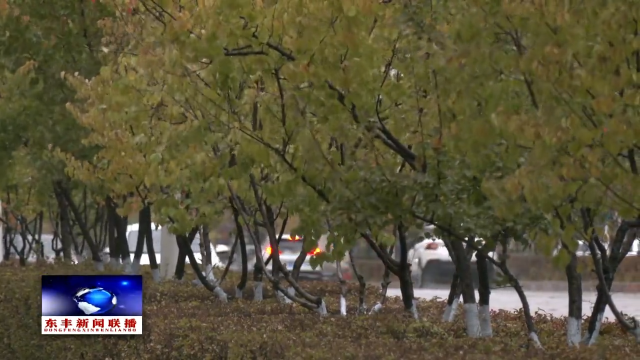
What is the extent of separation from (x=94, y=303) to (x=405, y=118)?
276 centimetres

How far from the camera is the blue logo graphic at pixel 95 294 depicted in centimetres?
780

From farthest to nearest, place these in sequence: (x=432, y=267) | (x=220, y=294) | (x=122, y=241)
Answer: (x=432, y=267) < (x=122, y=241) < (x=220, y=294)

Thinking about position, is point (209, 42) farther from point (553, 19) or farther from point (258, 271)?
point (258, 271)

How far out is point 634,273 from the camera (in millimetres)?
25266

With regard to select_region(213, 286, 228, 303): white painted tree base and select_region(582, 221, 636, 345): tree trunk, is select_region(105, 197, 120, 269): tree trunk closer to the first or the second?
select_region(213, 286, 228, 303): white painted tree base

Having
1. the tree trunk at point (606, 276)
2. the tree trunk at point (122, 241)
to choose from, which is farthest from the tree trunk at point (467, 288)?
the tree trunk at point (122, 241)

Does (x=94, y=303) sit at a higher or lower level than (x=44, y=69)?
lower

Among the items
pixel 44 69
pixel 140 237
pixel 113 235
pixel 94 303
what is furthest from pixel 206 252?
pixel 94 303

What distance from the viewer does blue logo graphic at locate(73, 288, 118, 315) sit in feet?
25.6

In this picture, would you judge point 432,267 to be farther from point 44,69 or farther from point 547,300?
point 44,69

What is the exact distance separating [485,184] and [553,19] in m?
0.75

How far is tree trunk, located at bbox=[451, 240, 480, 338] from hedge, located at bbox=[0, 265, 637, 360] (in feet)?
0.44

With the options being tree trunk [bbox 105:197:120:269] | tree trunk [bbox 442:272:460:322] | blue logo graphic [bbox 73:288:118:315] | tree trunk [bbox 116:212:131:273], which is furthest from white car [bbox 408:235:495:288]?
blue logo graphic [bbox 73:288:118:315]

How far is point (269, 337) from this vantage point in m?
6.45
